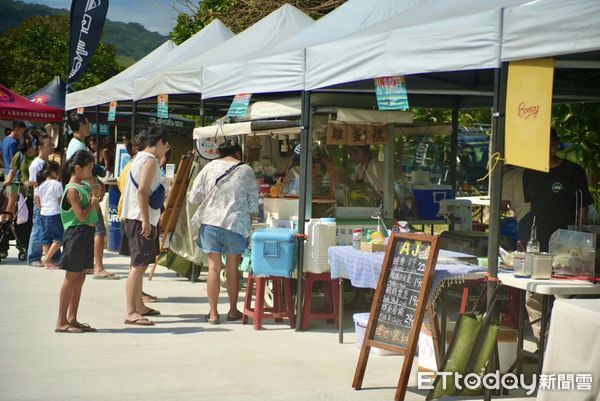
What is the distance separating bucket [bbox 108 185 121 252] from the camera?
47.7ft

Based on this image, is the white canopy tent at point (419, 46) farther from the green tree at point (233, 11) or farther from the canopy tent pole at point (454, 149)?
the green tree at point (233, 11)

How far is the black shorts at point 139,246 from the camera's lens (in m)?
8.93

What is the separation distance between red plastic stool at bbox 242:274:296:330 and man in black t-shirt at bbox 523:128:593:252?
241 centimetres

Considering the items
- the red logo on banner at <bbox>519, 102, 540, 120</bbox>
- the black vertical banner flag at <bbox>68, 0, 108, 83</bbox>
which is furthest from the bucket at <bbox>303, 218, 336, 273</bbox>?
the black vertical banner flag at <bbox>68, 0, 108, 83</bbox>

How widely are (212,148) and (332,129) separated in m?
2.39

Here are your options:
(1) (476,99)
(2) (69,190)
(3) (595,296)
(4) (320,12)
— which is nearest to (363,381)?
(3) (595,296)

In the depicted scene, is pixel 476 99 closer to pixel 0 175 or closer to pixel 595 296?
pixel 595 296

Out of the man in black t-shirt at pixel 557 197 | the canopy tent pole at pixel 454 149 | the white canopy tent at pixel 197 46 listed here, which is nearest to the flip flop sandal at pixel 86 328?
the man in black t-shirt at pixel 557 197

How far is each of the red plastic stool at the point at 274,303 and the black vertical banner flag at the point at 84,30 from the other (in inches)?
463

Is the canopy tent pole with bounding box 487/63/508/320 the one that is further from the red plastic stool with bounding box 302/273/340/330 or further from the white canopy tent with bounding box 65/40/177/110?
the white canopy tent with bounding box 65/40/177/110

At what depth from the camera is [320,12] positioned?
70.3 ft

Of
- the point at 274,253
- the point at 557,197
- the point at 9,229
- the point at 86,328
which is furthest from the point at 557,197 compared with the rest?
the point at 9,229

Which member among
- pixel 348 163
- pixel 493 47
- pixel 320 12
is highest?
pixel 320 12

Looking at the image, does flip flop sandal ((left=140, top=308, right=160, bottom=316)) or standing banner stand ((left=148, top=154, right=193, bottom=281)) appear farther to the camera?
standing banner stand ((left=148, top=154, right=193, bottom=281))
